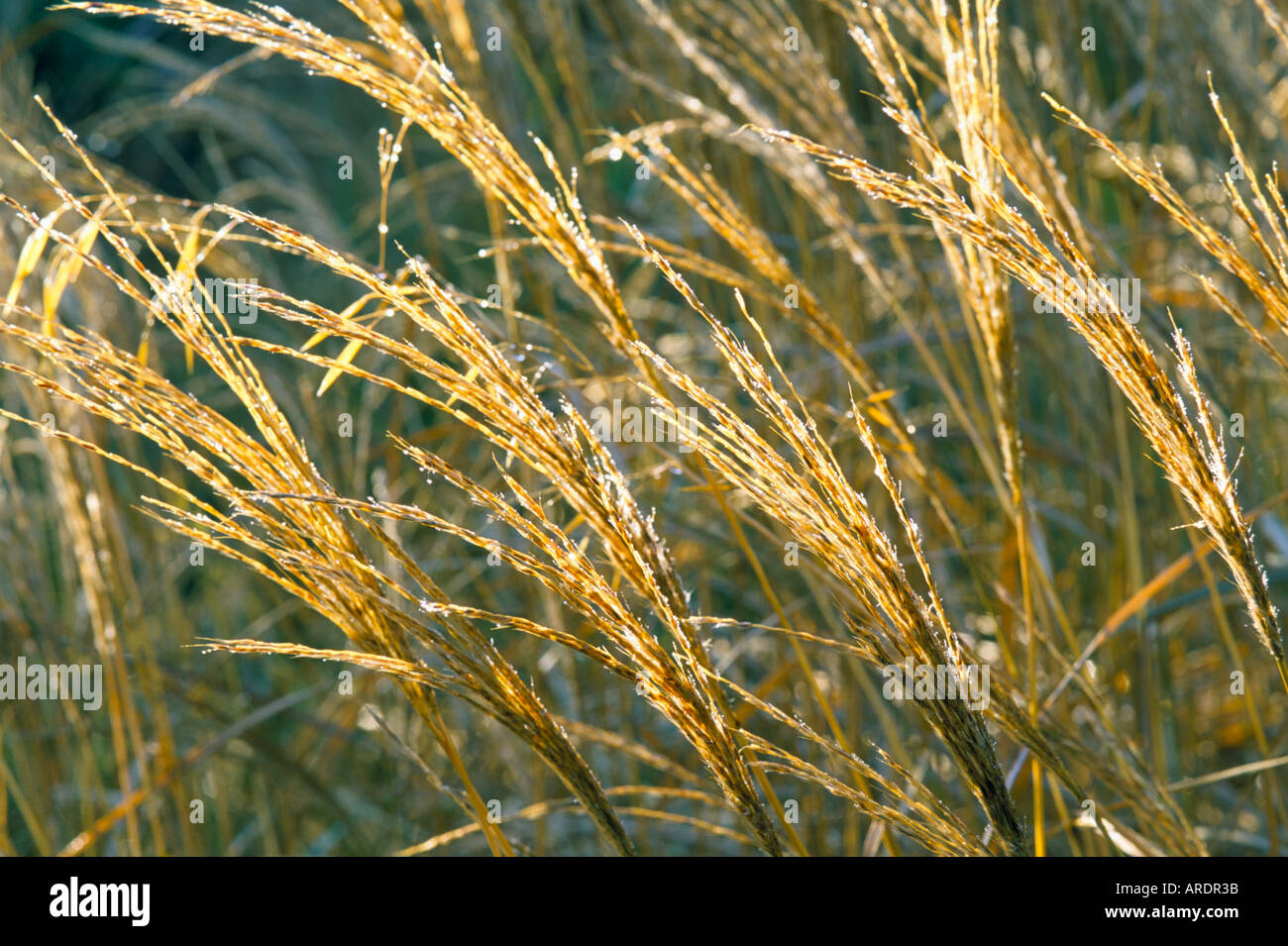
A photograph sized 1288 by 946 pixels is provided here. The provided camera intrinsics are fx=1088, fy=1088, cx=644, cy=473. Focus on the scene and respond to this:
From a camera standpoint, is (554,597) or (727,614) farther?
(727,614)

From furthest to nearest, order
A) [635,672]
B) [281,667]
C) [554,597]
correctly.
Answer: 1. [281,667]
2. [554,597]
3. [635,672]

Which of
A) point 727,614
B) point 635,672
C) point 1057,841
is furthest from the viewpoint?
point 727,614

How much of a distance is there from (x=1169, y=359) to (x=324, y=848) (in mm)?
1436

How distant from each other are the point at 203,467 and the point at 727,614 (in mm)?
1288

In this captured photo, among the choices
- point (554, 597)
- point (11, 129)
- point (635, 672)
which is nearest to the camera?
point (635, 672)

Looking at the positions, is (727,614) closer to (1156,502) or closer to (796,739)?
(796,739)

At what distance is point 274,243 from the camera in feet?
2.40

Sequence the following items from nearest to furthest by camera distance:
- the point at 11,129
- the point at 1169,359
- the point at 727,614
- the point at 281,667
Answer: the point at 1169,359 < the point at 11,129 < the point at 727,614 < the point at 281,667

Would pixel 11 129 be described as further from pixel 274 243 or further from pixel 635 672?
pixel 635 672

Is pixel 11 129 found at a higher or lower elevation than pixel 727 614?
higher
